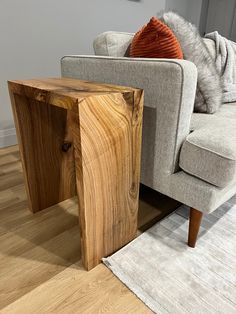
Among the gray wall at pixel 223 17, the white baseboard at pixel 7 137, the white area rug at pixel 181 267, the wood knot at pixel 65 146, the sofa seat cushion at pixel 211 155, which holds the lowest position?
the white area rug at pixel 181 267

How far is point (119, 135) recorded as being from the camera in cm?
75

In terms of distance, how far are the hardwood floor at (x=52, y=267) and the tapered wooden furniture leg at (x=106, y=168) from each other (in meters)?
0.08

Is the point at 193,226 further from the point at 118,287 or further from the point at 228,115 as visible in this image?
the point at 228,115

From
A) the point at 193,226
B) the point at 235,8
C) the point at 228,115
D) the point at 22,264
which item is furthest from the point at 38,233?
the point at 235,8

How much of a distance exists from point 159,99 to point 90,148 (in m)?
0.31

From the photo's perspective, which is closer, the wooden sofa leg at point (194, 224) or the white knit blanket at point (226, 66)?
the wooden sofa leg at point (194, 224)

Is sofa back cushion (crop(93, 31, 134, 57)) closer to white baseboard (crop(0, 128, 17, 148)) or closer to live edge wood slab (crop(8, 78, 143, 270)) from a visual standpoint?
live edge wood slab (crop(8, 78, 143, 270))

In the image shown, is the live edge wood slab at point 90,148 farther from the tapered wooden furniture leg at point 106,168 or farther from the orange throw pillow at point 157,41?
the orange throw pillow at point 157,41

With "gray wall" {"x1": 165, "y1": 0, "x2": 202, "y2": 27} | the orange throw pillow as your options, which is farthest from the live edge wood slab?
"gray wall" {"x1": 165, "y1": 0, "x2": 202, "y2": 27}

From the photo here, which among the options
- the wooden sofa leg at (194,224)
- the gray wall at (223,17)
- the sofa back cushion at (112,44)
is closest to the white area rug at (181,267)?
the wooden sofa leg at (194,224)

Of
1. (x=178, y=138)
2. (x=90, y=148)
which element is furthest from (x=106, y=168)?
(x=178, y=138)

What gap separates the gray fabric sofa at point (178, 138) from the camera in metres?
0.76

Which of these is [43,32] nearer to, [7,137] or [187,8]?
[7,137]

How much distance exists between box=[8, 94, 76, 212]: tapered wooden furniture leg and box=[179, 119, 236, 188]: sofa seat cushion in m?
0.55
